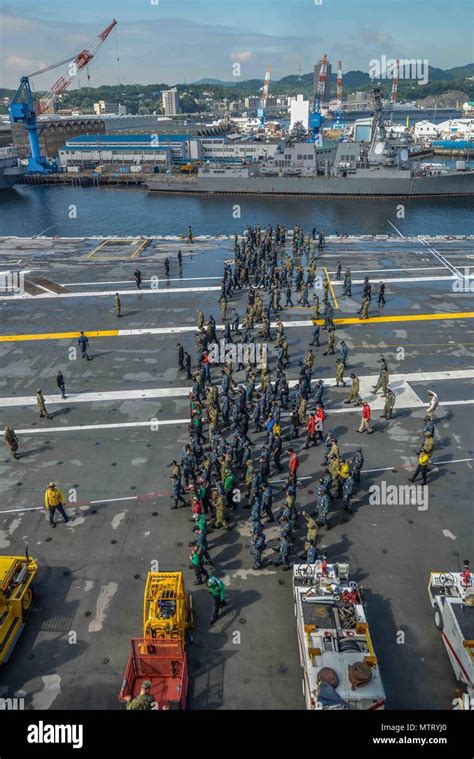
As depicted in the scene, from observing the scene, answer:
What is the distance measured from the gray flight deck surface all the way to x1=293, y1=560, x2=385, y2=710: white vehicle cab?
3.06 feet

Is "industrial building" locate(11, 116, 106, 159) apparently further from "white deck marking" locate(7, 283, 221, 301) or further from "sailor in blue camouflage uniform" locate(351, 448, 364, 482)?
"sailor in blue camouflage uniform" locate(351, 448, 364, 482)

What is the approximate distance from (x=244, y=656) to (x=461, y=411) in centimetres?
1297

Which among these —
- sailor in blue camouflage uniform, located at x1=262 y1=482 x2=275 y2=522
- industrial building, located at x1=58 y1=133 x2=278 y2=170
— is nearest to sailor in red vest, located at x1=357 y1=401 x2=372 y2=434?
sailor in blue camouflage uniform, located at x1=262 y1=482 x2=275 y2=522

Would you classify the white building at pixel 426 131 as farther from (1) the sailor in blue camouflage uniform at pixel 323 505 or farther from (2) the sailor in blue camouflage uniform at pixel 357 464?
(1) the sailor in blue camouflage uniform at pixel 323 505

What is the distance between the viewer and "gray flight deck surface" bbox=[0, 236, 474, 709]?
1031cm

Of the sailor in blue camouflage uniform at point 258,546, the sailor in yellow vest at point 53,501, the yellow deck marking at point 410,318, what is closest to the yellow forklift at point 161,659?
the sailor in blue camouflage uniform at point 258,546

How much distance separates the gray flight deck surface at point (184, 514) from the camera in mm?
10312

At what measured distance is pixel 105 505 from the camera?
14945mm

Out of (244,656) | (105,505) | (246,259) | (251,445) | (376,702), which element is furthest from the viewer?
(246,259)

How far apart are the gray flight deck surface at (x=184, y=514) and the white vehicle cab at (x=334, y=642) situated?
932 millimetres

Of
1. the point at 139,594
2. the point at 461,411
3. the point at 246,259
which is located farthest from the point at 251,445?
the point at 246,259

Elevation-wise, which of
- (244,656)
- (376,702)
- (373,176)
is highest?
(373,176)

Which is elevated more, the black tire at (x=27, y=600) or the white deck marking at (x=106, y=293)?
the white deck marking at (x=106, y=293)
